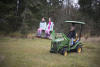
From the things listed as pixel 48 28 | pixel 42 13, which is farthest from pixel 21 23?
pixel 42 13

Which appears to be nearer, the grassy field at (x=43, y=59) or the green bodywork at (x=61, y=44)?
the grassy field at (x=43, y=59)

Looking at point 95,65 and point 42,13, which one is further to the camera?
point 42,13

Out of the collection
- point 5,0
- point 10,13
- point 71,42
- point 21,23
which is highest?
point 5,0

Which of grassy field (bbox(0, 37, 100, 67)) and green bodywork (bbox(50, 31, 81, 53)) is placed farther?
green bodywork (bbox(50, 31, 81, 53))

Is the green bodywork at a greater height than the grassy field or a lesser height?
greater

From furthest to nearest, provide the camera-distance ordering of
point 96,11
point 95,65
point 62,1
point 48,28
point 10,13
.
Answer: point 62,1 → point 96,11 → point 10,13 → point 48,28 → point 95,65

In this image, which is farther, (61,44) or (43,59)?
(61,44)

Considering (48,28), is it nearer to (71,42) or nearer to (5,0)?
(5,0)

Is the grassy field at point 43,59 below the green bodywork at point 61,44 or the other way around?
below

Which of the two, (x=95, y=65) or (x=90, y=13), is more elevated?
(x=90, y=13)

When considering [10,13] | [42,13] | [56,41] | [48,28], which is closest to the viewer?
[56,41]

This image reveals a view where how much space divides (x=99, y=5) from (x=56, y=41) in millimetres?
10106

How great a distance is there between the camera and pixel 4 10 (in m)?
14.2

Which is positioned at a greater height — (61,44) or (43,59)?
(61,44)
